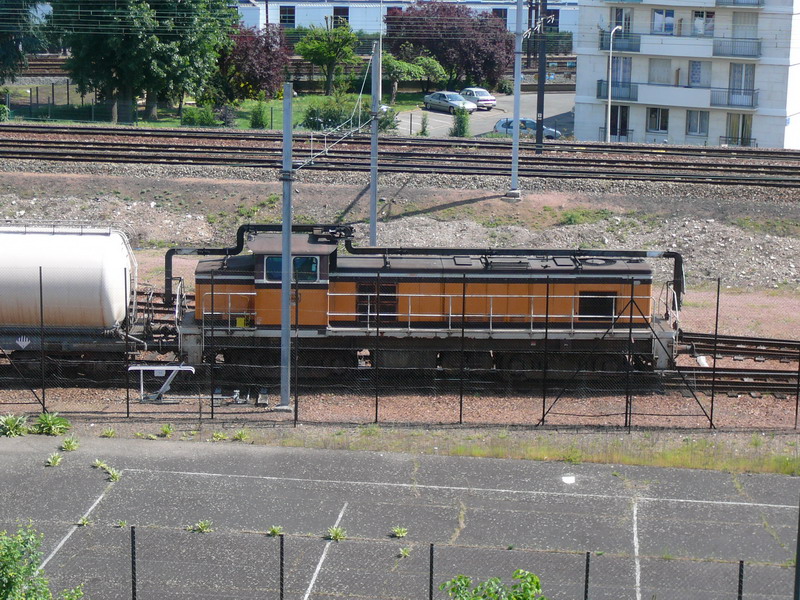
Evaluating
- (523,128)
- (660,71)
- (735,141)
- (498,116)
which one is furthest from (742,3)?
(498,116)

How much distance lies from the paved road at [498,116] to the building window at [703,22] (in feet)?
27.5

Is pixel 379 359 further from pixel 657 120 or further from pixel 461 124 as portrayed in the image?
pixel 657 120

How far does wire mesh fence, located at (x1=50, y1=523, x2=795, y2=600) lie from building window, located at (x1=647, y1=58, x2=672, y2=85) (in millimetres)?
44420

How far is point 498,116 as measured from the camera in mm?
62469

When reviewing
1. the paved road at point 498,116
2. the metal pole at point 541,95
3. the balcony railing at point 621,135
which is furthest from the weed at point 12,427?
the balcony railing at point 621,135

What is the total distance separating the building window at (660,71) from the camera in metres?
56.1

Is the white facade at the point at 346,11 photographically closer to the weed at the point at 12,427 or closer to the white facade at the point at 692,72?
the white facade at the point at 692,72

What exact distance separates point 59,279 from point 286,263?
4952mm

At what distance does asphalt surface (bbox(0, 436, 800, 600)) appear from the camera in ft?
48.4

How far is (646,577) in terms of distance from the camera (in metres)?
14.9

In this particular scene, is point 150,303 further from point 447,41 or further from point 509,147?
point 447,41

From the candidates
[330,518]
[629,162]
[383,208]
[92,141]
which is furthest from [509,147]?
[330,518]

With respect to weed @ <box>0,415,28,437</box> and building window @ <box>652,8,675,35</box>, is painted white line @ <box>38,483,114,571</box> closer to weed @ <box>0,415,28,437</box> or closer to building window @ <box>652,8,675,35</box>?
weed @ <box>0,415,28,437</box>

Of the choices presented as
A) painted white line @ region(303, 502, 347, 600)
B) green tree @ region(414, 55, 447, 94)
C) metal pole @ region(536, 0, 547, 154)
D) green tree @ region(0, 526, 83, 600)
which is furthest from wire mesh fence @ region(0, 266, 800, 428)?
green tree @ region(414, 55, 447, 94)
